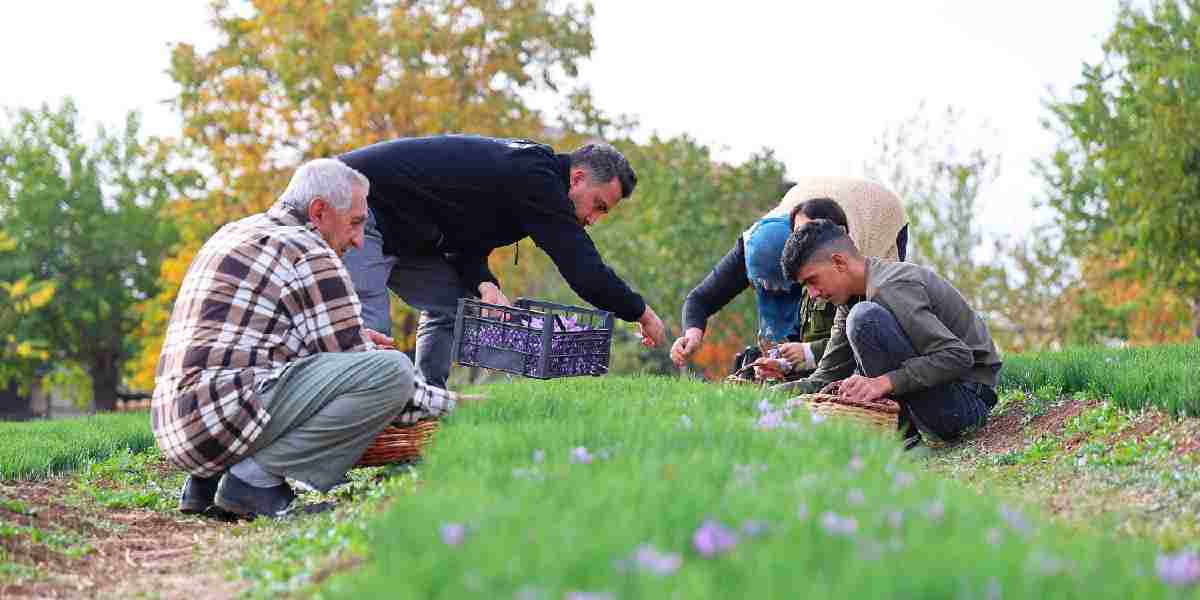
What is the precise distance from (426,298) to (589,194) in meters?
1.30

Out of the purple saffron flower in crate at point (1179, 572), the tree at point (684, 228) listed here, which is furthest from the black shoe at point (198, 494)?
the tree at point (684, 228)

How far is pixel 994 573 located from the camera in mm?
2189

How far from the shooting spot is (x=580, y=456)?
371cm

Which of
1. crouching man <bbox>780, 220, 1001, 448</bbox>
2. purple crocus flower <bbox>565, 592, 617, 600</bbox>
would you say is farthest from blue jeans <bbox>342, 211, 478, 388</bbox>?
purple crocus flower <bbox>565, 592, 617, 600</bbox>

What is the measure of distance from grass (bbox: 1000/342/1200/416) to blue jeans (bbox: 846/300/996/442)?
27.8 inches

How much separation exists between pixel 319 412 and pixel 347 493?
0.53 m

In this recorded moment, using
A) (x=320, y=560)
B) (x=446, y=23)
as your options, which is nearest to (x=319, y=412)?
Answer: (x=320, y=560)

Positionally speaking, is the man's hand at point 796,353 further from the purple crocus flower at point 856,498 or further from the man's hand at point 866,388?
the purple crocus flower at point 856,498

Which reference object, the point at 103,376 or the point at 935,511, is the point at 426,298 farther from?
the point at 103,376

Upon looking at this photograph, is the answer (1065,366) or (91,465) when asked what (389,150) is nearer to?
(91,465)

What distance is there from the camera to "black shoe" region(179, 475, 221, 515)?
5535mm

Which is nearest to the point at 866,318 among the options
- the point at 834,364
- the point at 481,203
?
the point at 834,364

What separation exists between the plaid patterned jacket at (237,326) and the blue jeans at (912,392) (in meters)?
2.59

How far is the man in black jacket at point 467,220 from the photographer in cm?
651
